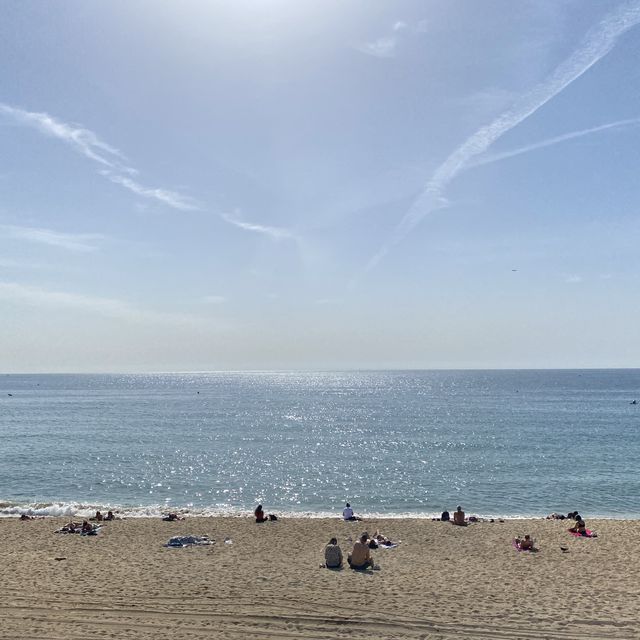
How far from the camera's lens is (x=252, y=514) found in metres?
29.7

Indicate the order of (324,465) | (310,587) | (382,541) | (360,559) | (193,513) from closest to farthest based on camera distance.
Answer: (310,587)
(360,559)
(382,541)
(193,513)
(324,465)

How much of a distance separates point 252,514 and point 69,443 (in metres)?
34.7

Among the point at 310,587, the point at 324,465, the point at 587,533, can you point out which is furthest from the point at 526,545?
the point at 324,465

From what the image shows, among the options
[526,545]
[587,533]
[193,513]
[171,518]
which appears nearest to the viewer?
[526,545]

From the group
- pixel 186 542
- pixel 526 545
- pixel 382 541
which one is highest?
pixel 526 545

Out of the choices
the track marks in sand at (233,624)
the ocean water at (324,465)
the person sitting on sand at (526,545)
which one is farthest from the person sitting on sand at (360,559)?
the ocean water at (324,465)

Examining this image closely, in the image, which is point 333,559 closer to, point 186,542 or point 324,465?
point 186,542

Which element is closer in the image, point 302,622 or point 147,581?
point 302,622

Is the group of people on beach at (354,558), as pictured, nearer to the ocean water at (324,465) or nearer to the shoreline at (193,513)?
the shoreline at (193,513)

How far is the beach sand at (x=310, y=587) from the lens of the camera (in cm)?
1257

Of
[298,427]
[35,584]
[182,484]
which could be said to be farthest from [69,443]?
[35,584]

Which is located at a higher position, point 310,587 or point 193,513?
point 310,587

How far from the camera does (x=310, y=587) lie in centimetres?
1547

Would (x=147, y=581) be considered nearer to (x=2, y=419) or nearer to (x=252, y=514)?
(x=252, y=514)
